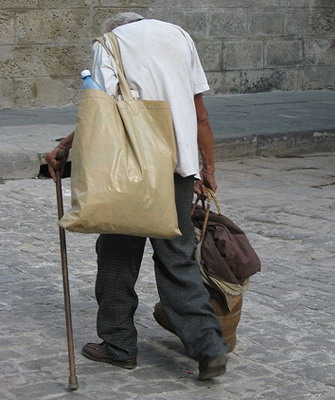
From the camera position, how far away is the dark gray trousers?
437 cm

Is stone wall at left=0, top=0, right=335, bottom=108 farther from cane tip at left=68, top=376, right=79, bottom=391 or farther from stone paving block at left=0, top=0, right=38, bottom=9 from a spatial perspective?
cane tip at left=68, top=376, right=79, bottom=391

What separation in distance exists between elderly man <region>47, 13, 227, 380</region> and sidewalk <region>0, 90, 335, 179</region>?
481 cm

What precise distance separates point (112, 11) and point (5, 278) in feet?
24.0

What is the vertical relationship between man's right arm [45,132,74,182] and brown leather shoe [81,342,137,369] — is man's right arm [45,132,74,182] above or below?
above

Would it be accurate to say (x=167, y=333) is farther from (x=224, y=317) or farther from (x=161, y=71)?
(x=161, y=71)

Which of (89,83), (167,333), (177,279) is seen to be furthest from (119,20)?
(167,333)

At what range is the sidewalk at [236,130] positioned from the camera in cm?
938

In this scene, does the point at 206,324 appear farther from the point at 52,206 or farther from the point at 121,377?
the point at 52,206

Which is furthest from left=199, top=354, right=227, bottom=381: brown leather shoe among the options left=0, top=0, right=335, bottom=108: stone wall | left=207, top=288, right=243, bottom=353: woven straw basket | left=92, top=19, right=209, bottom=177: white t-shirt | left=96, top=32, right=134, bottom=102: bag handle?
left=0, top=0, right=335, bottom=108: stone wall

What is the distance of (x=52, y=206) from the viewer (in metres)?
8.06

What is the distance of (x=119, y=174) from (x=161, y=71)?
493 mm

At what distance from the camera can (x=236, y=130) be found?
10875 millimetres

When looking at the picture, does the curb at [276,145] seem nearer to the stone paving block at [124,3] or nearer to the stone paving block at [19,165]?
the stone paving block at [19,165]

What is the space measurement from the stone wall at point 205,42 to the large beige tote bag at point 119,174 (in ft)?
27.3
